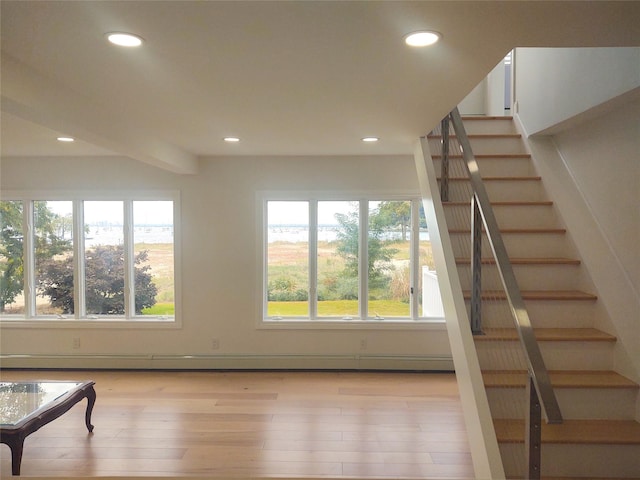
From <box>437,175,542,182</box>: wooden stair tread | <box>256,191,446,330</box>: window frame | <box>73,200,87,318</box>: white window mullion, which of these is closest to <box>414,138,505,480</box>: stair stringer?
<box>437,175,542,182</box>: wooden stair tread

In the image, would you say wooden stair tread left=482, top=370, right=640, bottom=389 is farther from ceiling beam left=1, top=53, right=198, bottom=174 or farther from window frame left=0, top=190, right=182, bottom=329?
window frame left=0, top=190, right=182, bottom=329

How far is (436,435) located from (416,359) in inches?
58.2

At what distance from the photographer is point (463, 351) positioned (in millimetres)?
2311

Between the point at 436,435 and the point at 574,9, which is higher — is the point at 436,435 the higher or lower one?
the lower one

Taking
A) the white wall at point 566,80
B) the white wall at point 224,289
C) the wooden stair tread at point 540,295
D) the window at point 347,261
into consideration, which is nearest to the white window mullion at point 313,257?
the window at point 347,261

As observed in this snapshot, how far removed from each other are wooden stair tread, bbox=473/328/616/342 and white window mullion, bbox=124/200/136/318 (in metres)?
4.15

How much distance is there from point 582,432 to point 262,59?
2.26 meters

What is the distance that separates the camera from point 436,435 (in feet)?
11.6

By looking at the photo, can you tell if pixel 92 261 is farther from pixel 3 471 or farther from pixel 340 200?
pixel 340 200

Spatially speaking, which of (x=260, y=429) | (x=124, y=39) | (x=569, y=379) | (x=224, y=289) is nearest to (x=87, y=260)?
(x=224, y=289)

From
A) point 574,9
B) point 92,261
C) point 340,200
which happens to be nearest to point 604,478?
point 574,9

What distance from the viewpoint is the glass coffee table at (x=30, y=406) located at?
2.73 m

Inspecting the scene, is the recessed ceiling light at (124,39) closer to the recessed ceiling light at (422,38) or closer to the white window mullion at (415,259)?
the recessed ceiling light at (422,38)

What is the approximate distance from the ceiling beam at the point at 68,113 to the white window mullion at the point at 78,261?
195 centimetres
